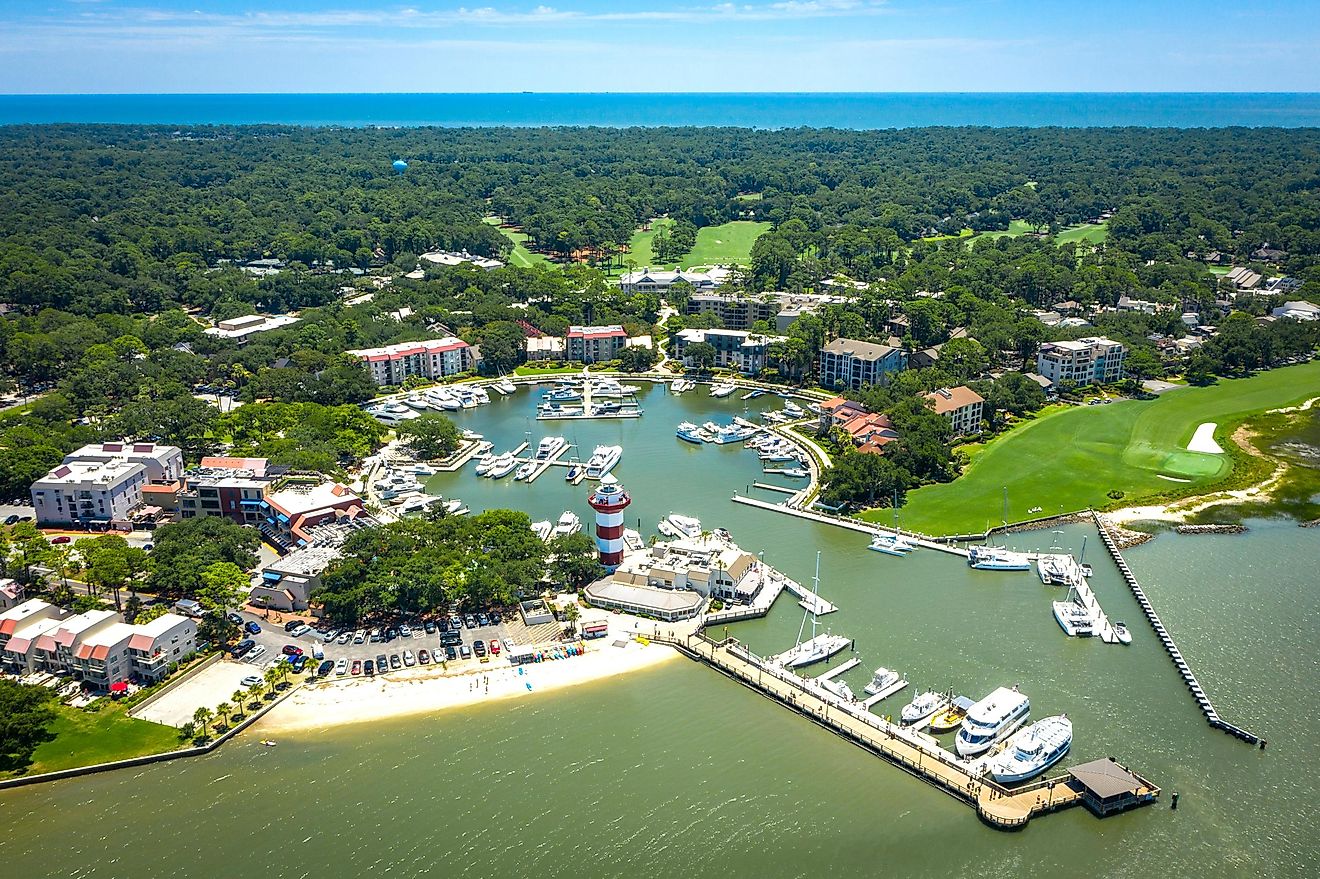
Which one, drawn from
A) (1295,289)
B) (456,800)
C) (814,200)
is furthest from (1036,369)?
(814,200)

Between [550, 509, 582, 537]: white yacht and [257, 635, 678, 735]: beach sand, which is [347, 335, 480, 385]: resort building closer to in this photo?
[550, 509, 582, 537]: white yacht

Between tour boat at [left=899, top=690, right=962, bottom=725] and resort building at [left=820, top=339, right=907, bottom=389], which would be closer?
tour boat at [left=899, top=690, right=962, bottom=725]

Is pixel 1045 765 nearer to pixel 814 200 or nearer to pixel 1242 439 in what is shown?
pixel 1242 439

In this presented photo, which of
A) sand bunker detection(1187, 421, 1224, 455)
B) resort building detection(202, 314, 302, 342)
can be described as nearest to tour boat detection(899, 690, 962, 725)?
sand bunker detection(1187, 421, 1224, 455)

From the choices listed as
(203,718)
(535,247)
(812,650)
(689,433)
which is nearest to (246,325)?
(689,433)

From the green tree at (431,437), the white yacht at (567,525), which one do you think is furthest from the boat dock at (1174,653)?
the green tree at (431,437)

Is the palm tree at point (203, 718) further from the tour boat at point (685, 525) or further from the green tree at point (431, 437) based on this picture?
the green tree at point (431, 437)
